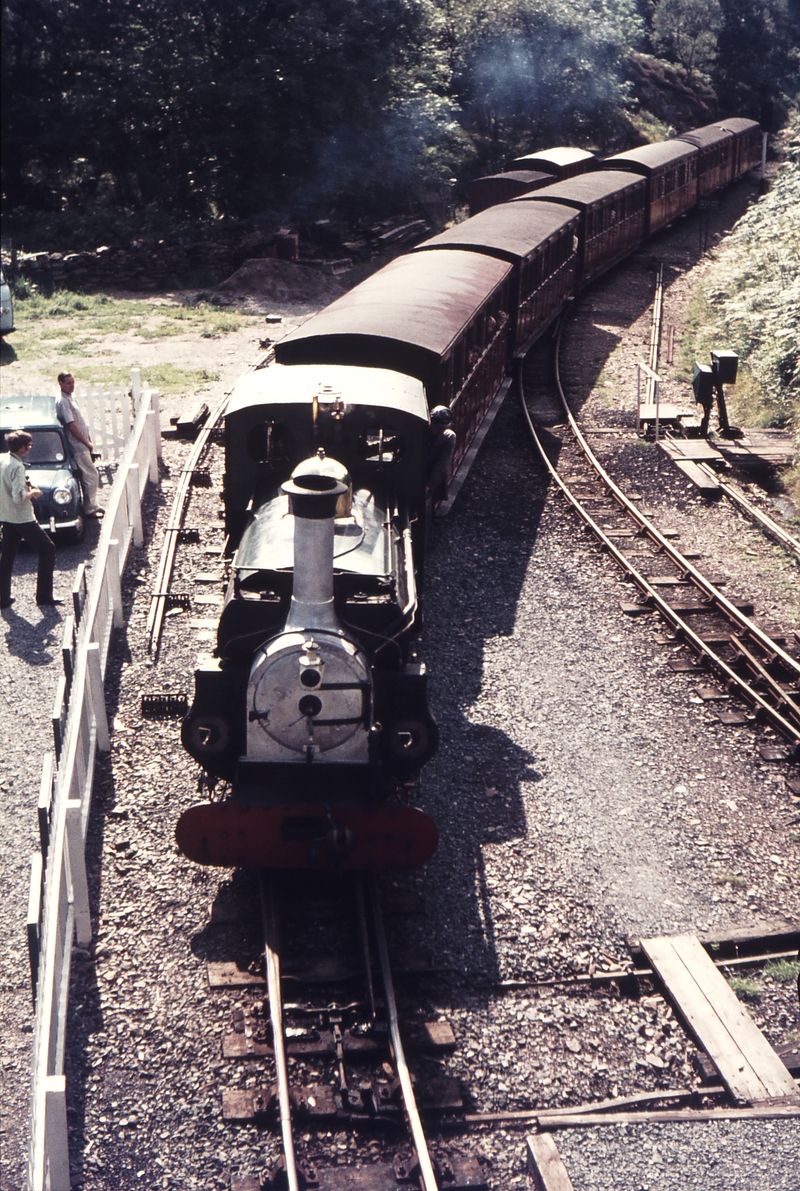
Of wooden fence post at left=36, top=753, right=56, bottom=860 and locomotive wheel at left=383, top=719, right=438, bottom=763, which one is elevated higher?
locomotive wheel at left=383, top=719, right=438, bottom=763

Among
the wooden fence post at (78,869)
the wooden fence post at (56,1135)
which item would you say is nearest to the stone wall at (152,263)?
the wooden fence post at (78,869)

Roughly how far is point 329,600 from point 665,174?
88.5 feet

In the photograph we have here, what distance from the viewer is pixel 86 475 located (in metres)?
13.1

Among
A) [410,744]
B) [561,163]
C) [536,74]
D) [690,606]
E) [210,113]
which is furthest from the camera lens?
[536,74]

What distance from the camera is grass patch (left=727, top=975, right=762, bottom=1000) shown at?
20.9 feet

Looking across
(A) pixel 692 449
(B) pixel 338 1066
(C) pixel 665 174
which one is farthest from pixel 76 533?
(C) pixel 665 174

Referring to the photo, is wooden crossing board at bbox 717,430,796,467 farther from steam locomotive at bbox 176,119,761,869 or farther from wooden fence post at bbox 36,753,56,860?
wooden fence post at bbox 36,753,56,860

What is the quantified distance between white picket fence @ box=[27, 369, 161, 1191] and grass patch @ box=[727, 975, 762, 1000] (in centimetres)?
367

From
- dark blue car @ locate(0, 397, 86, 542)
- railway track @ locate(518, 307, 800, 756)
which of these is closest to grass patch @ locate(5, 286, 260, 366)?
dark blue car @ locate(0, 397, 86, 542)

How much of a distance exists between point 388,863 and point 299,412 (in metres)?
3.48

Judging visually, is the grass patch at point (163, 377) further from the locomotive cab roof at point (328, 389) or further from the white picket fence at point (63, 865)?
the locomotive cab roof at point (328, 389)

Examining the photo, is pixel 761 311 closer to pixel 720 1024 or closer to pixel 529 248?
pixel 529 248

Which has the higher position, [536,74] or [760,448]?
[536,74]

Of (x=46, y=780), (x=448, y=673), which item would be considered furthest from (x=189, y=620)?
(x=46, y=780)
